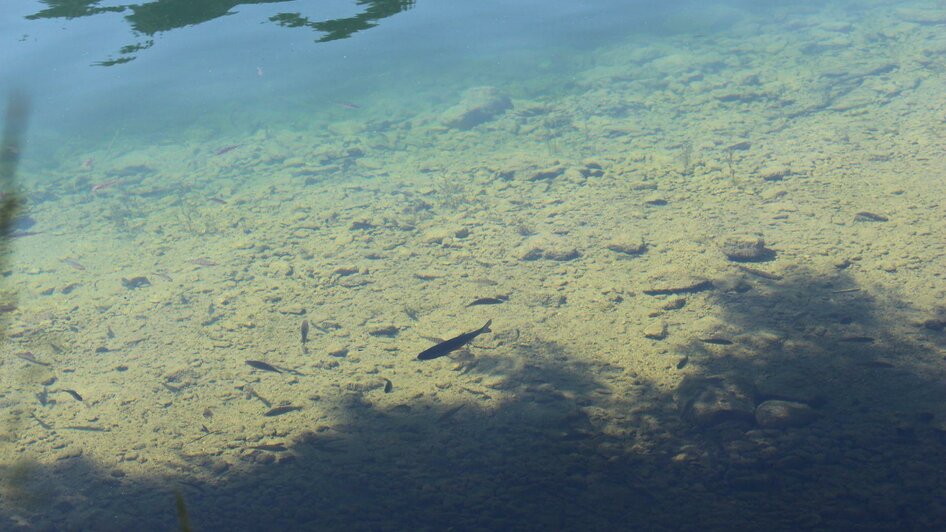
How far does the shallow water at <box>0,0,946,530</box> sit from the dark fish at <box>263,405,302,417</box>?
0.11 feet

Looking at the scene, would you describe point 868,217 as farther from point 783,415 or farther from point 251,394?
point 251,394

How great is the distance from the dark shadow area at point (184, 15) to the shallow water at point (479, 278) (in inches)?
9.5

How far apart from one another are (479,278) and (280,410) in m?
2.06

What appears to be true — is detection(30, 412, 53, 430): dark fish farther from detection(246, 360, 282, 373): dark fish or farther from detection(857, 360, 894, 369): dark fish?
detection(857, 360, 894, 369): dark fish

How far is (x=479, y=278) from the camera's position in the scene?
5559 millimetres

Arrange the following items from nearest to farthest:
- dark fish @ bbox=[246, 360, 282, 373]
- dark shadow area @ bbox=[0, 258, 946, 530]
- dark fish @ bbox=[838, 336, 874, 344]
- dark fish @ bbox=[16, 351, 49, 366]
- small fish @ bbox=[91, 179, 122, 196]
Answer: dark shadow area @ bbox=[0, 258, 946, 530], dark fish @ bbox=[838, 336, 874, 344], dark fish @ bbox=[246, 360, 282, 373], dark fish @ bbox=[16, 351, 49, 366], small fish @ bbox=[91, 179, 122, 196]

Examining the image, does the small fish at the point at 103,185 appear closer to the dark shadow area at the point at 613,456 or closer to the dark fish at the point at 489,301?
the dark shadow area at the point at 613,456

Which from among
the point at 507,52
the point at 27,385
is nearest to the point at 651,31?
the point at 507,52

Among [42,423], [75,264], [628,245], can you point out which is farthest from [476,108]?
[42,423]

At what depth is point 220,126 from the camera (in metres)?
9.68

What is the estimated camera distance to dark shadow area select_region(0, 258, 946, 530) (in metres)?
3.06

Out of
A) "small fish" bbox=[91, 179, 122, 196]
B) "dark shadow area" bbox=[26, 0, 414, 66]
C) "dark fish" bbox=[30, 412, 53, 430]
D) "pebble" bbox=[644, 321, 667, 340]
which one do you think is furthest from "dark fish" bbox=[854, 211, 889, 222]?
"dark shadow area" bbox=[26, 0, 414, 66]

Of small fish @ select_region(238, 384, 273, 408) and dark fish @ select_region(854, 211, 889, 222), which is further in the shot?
dark fish @ select_region(854, 211, 889, 222)

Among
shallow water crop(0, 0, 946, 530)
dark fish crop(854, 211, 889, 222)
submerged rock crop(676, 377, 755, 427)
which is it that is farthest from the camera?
dark fish crop(854, 211, 889, 222)
